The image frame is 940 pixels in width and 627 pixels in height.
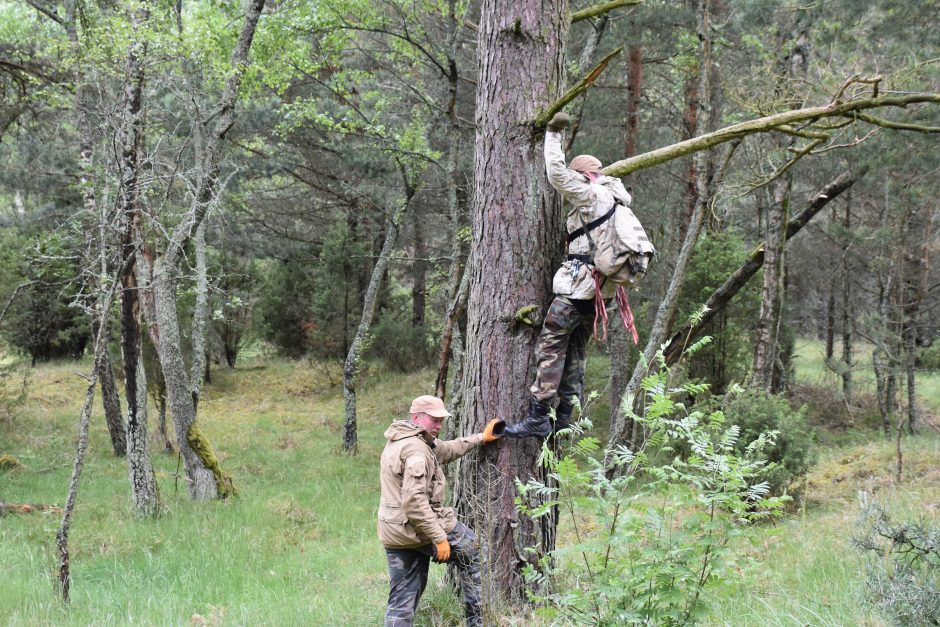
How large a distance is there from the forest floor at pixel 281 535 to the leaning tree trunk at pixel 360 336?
0.61m

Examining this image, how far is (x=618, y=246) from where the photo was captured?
4250 millimetres

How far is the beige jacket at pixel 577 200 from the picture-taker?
4.28 m

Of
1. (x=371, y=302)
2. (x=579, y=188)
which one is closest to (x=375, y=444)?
(x=371, y=302)

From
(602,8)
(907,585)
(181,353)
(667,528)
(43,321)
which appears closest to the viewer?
(667,528)

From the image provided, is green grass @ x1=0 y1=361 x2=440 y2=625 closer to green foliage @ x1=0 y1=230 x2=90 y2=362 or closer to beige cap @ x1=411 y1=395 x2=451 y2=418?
beige cap @ x1=411 y1=395 x2=451 y2=418

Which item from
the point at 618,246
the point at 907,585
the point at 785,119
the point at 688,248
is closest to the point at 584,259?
the point at 618,246

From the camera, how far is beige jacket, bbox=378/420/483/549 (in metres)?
4.44

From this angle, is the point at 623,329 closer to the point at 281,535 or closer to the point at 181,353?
the point at 281,535

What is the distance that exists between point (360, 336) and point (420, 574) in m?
9.32

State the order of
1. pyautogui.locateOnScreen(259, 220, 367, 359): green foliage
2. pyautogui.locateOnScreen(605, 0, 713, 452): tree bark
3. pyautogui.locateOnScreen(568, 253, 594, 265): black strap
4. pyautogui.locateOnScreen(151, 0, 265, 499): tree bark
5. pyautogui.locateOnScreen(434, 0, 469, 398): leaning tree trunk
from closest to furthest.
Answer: pyautogui.locateOnScreen(568, 253, 594, 265): black strap, pyautogui.locateOnScreen(605, 0, 713, 452): tree bark, pyautogui.locateOnScreen(151, 0, 265, 499): tree bark, pyautogui.locateOnScreen(434, 0, 469, 398): leaning tree trunk, pyautogui.locateOnScreen(259, 220, 367, 359): green foliage

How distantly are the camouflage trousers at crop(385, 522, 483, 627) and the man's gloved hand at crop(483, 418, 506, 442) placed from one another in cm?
75

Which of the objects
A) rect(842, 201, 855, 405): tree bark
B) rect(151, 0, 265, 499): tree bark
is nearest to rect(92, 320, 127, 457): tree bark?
rect(151, 0, 265, 499): tree bark

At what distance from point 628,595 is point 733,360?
11.4 m

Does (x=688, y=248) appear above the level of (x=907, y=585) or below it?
above
